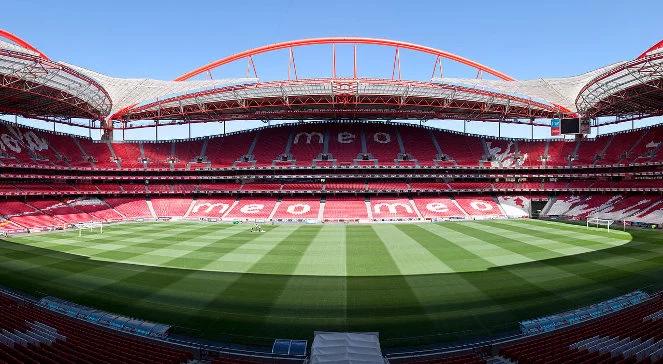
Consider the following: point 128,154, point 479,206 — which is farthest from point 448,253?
point 128,154

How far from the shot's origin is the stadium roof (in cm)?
3653

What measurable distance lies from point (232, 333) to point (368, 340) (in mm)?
5689

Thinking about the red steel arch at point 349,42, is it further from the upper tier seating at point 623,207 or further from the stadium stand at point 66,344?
the stadium stand at point 66,344

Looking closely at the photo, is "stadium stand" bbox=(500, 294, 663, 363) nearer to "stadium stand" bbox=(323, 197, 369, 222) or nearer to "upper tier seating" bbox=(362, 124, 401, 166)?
"stadium stand" bbox=(323, 197, 369, 222)

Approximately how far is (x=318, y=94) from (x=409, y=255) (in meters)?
27.0

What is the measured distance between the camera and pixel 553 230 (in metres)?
36.2

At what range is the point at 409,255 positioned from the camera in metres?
25.0

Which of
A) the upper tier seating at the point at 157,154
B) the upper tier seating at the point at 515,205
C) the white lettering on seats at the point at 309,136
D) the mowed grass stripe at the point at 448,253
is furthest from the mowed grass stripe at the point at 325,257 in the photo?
the upper tier seating at the point at 157,154

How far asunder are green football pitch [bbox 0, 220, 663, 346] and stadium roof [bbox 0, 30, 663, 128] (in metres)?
15.4

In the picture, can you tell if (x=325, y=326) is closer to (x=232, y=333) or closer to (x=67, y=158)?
(x=232, y=333)

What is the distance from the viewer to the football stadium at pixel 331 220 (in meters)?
12.2

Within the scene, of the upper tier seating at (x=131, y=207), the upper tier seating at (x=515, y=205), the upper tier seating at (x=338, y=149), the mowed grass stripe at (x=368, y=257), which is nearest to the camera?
the mowed grass stripe at (x=368, y=257)

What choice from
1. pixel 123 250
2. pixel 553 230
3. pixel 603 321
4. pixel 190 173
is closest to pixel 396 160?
pixel 553 230

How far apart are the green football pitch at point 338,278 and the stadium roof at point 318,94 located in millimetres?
15412
